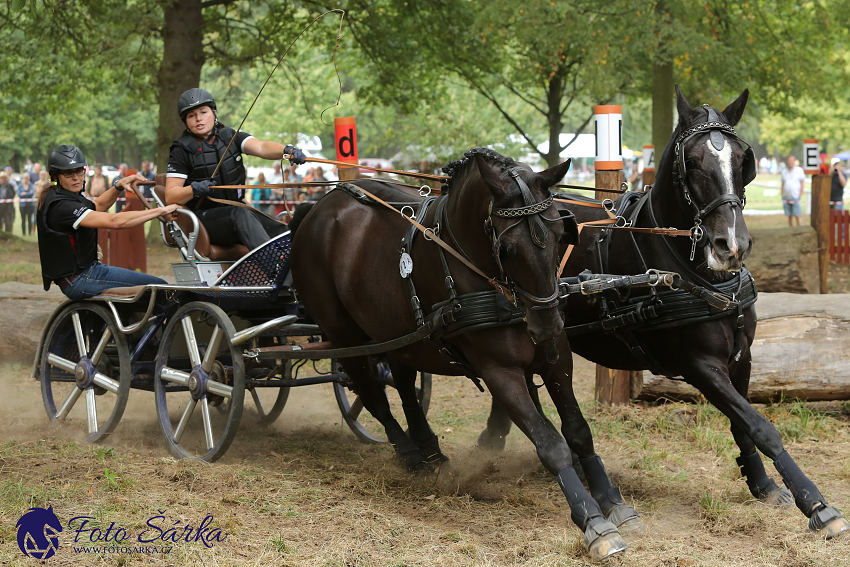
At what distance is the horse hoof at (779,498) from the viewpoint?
4230 mm

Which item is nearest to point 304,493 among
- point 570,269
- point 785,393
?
point 570,269

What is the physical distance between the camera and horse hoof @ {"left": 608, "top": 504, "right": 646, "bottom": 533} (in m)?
3.93

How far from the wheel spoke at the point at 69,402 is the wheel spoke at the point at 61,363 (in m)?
0.14

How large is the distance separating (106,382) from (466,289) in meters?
3.02

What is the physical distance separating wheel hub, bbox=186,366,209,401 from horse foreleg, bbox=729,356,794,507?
3054 millimetres

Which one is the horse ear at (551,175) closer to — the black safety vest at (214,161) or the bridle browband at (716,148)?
the bridle browband at (716,148)

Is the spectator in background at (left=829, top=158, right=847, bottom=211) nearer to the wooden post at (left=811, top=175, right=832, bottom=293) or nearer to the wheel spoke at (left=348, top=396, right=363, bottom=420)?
the wooden post at (left=811, top=175, right=832, bottom=293)

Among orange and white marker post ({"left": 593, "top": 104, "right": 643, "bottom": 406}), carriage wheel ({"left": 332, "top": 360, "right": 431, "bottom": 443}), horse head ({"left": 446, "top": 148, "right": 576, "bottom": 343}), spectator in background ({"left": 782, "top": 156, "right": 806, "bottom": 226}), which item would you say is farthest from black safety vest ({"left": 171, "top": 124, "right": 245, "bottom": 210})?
spectator in background ({"left": 782, "top": 156, "right": 806, "bottom": 226})

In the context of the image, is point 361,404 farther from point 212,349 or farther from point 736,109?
point 736,109

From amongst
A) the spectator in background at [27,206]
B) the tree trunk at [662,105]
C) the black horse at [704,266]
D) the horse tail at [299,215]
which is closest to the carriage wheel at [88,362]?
the horse tail at [299,215]

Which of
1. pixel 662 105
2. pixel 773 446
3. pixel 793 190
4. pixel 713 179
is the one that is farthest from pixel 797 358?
pixel 793 190

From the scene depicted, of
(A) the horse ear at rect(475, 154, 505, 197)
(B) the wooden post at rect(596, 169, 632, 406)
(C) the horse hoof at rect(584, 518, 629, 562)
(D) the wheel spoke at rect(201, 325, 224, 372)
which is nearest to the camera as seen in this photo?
(C) the horse hoof at rect(584, 518, 629, 562)

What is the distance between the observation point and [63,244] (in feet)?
18.4

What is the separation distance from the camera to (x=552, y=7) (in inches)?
477
